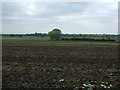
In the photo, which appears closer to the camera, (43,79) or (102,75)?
(43,79)

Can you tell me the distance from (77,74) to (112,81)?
2190 mm

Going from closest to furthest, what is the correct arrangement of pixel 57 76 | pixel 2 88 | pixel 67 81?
pixel 2 88 → pixel 67 81 → pixel 57 76

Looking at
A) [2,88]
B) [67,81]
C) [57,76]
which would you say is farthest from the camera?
[57,76]

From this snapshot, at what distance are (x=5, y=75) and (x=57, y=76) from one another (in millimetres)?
3025

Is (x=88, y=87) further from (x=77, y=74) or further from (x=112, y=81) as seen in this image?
(x=77, y=74)

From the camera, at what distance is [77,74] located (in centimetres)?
1055

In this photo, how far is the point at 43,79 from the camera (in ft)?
30.6

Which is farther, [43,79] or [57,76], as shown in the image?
[57,76]

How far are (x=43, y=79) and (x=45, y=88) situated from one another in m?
1.40

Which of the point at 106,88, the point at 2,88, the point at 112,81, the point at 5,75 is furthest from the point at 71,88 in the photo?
the point at 5,75

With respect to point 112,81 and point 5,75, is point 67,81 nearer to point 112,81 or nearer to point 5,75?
point 112,81

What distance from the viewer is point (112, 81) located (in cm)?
923

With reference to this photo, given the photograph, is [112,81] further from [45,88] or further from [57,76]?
[45,88]

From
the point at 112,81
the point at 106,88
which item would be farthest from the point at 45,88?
the point at 112,81
